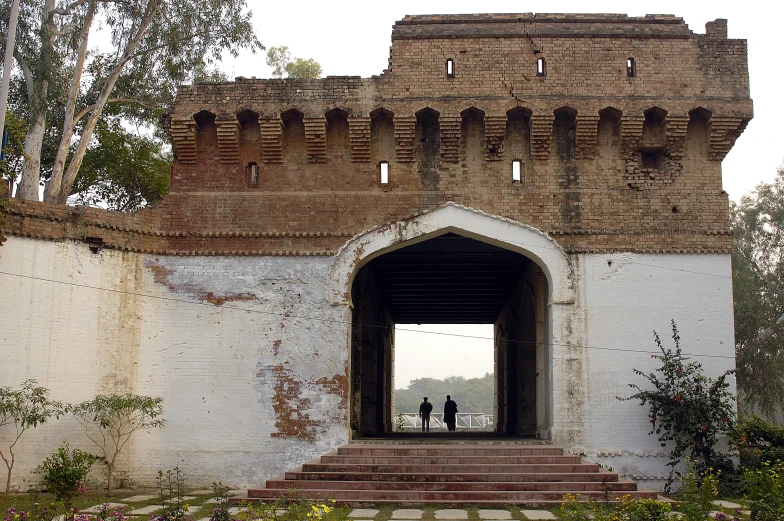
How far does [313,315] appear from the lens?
14836mm

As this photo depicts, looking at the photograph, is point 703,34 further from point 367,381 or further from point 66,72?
point 66,72

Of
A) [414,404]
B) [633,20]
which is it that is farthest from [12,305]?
[414,404]

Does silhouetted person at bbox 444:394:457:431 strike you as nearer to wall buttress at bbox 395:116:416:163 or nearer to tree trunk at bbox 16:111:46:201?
wall buttress at bbox 395:116:416:163

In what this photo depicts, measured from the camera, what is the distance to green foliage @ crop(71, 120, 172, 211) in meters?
23.0

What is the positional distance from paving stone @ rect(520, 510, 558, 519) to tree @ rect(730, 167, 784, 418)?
52.0 feet

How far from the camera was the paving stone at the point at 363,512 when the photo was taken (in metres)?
10.7

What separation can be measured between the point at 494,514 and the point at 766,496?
336 centimetres

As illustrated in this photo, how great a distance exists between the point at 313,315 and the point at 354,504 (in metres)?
4.03

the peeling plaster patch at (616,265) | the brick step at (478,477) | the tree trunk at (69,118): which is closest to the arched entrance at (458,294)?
the peeling plaster patch at (616,265)

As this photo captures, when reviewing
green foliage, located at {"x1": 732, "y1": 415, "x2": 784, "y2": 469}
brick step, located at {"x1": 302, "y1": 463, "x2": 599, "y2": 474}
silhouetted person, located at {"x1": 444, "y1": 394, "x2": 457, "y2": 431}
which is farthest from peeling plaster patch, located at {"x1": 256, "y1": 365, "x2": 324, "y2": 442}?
silhouetted person, located at {"x1": 444, "y1": 394, "x2": 457, "y2": 431}

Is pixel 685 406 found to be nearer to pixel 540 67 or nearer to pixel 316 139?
pixel 540 67

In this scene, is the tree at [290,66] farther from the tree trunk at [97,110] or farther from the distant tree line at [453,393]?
Result: the distant tree line at [453,393]

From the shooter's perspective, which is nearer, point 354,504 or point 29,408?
point 354,504

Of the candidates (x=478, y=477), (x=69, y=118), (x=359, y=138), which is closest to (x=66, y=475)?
(x=478, y=477)
